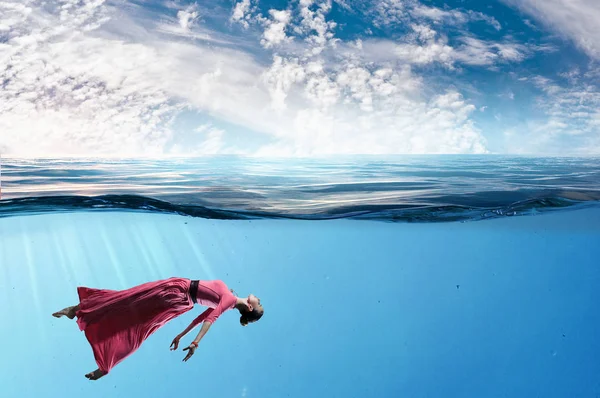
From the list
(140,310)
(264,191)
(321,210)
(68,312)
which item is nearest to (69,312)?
(68,312)

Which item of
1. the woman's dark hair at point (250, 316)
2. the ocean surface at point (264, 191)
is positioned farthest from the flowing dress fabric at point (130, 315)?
the ocean surface at point (264, 191)

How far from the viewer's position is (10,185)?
497 inches

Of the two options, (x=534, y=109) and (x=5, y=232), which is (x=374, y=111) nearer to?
(x=534, y=109)

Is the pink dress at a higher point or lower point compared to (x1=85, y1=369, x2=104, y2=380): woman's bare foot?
higher

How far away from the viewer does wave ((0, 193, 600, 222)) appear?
13094 millimetres

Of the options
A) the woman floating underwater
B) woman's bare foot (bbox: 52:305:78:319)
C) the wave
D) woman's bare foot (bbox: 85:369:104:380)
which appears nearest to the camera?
woman's bare foot (bbox: 85:369:104:380)

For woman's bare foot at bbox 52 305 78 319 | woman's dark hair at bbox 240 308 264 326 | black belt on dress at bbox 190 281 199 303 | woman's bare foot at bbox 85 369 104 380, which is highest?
black belt on dress at bbox 190 281 199 303

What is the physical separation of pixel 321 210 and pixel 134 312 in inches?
327

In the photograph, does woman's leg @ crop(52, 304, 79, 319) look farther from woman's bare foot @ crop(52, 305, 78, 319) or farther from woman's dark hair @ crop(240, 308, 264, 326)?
woman's dark hair @ crop(240, 308, 264, 326)

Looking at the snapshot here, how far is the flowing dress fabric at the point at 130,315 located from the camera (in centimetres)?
543

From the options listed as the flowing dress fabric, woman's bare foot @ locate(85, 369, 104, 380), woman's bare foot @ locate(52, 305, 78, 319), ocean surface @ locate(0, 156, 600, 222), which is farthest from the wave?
woman's bare foot @ locate(85, 369, 104, 380)

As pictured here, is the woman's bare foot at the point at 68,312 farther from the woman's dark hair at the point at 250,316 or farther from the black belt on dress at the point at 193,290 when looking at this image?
the woman's dark hair at the point at 250,316

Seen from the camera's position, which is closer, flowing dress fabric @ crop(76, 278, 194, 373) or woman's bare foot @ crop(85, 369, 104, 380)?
woman's bare foot @ crop(85, 369, 104, 380)

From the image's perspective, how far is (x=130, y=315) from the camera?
544 cm
